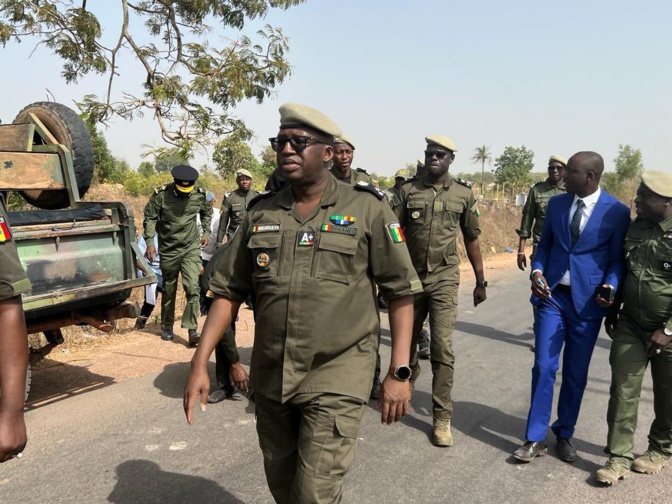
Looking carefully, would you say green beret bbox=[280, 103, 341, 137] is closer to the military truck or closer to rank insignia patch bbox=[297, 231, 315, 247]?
rank insignia patch bbox=[297, 231, 315, 247]

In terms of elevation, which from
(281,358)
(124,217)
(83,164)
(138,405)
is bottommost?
(138,405)

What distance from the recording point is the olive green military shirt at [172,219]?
7188 millimetres

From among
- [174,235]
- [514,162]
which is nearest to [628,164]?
[514,162]

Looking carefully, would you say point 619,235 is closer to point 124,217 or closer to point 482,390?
point 482,390

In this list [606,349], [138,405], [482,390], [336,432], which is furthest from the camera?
[606,349]

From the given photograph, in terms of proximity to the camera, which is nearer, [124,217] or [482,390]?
[124,217]

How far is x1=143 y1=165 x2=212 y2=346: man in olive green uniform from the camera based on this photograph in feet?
23.3

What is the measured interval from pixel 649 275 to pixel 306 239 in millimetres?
2403

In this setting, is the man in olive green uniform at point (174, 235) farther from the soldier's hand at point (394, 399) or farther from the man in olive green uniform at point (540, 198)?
the soldier's hand at point (394, 399)

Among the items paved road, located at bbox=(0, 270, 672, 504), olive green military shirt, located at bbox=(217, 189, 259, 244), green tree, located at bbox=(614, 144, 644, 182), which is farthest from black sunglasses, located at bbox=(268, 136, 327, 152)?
green tree, located at bbox=(614, 144, 644, 182)

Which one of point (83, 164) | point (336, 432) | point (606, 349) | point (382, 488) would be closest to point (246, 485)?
point (382, 488)

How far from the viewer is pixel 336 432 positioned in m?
2.26

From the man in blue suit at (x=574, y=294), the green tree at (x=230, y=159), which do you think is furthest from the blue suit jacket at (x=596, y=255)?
the green tree at (x=230, y=159)

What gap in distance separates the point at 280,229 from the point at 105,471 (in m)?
2.20
